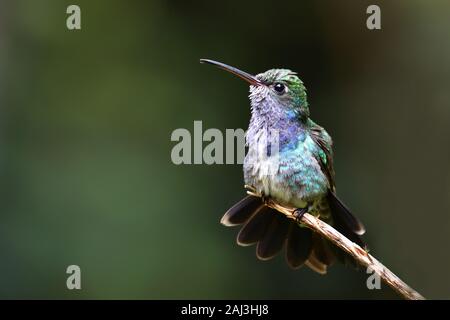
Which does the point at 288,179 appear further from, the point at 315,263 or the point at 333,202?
the point at 315,263

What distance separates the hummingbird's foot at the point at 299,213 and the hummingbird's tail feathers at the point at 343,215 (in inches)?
12.5

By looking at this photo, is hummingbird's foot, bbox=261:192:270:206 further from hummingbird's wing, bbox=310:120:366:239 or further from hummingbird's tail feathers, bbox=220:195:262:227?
hummingbird's wing, bbox=310:120:366:239

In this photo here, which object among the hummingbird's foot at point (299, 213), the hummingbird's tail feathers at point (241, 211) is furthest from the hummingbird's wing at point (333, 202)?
the hummingbird's tail feathers at point (241, 211)

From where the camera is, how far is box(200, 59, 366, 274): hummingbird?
5.01m

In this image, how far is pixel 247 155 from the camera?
520 cm

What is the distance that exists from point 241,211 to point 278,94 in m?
0.93

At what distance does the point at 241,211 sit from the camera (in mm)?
5336

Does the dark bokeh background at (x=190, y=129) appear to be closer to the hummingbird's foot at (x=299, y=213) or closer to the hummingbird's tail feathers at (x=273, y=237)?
the hummingbird's tail feathers at (x=273, y=237)

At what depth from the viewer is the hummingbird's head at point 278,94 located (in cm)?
516

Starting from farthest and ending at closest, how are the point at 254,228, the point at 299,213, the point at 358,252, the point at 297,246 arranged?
the point at 297,246 < the point at 254,228 < the point at 299,213 < the point at 358,252

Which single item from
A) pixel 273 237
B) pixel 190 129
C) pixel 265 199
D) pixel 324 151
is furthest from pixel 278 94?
pixel 190 129

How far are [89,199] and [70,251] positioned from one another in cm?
57
